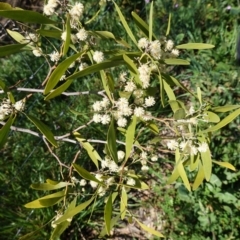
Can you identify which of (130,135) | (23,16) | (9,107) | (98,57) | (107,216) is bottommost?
(107,216)

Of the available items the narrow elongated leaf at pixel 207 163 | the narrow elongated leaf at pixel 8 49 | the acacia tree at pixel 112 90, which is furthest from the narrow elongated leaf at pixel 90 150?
the narrow elongated leaf at pixel 8 49

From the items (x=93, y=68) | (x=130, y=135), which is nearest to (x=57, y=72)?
(x=93, y=68)

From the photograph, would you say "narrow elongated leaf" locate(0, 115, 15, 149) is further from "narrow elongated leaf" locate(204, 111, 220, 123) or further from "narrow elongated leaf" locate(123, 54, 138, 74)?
"narrow elongated leaf" locate(204, 111, 220, 123)

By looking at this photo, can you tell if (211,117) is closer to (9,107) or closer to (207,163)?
(207,163)

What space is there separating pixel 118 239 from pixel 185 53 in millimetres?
1031

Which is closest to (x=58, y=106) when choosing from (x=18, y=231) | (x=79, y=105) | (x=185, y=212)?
(x=79, y=105)

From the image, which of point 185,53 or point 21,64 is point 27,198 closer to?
point 21,64

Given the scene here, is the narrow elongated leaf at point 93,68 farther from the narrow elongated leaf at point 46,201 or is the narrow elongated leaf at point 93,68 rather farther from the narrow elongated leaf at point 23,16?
the narrow elongated leaf at point 46,201

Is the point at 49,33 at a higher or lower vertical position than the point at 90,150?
higher

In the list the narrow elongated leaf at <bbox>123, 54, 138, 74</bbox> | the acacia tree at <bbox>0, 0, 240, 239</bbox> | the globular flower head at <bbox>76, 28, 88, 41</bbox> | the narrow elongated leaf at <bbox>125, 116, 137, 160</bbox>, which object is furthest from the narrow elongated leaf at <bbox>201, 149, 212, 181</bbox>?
the globular flower head at <bbox>76, 28, 88, 41</bbox>

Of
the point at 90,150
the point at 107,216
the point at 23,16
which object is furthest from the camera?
the point at 90,150

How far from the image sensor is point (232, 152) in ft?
7.23

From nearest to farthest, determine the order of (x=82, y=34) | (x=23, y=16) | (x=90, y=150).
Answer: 1. (x=23, y=16)
2. (x=82, y=34)
3. (x=90, y=150)

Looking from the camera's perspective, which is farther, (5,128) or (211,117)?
(211,117)
